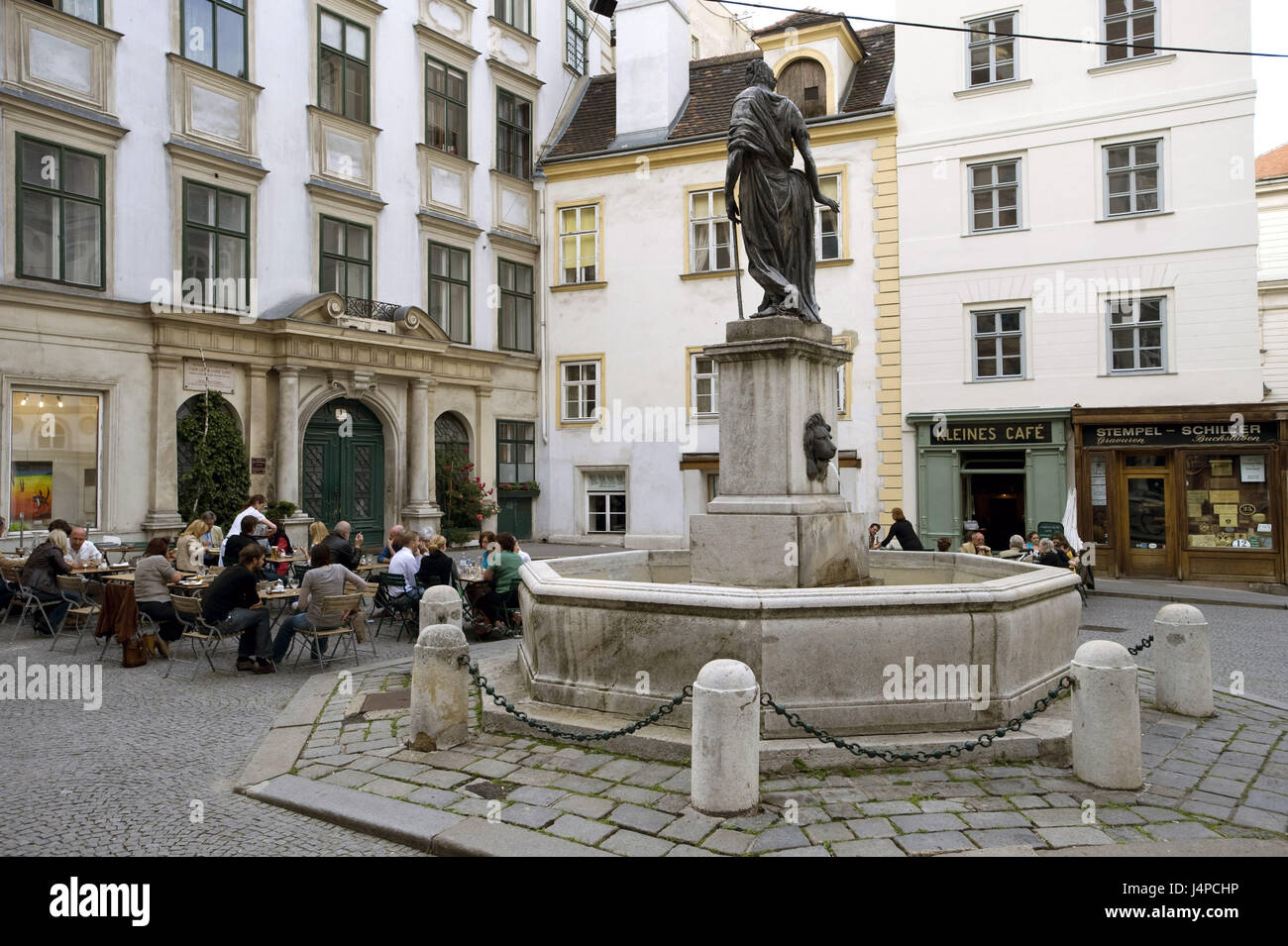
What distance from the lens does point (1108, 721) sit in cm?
524

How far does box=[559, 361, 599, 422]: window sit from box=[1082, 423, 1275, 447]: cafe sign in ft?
38.1

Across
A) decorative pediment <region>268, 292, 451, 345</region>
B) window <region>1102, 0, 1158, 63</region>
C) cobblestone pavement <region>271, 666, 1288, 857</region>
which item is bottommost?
cobblestone pavement <region>271, 666, 1288, 857</region>

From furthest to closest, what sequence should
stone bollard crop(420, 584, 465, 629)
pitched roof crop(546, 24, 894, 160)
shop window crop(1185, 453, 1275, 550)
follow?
pitched roof crop(546, 24, 894, 160) → shop window crop(1185, 453, 1275, 550) → stone bollard crop(420, 584, 465, 629)

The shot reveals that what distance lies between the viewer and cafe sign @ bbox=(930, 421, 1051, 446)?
19.0 metres

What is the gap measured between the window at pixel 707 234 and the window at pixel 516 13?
6584 mm

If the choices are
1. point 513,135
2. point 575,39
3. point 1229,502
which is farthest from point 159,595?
point 575,39

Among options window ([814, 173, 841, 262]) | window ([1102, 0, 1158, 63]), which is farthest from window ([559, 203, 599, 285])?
window ([1102, 0, 1158, 63])

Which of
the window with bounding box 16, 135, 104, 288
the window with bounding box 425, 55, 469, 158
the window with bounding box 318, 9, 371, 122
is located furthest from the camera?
the window with bounding box 425, 55, 469, 158

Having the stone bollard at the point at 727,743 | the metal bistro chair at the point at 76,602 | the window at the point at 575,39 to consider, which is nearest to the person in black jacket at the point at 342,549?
the metal bistro chair at the point at 76,602

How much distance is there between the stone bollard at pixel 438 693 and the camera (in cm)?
612

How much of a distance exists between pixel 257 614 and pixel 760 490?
5452 mm

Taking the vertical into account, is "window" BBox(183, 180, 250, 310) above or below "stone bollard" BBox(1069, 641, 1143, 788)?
above

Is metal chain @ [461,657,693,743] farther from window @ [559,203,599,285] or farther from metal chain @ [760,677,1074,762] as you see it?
window @ [559,203,599,285]

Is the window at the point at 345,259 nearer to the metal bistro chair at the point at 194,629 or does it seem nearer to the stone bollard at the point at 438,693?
the metal bistro chair at the point at 194,629
